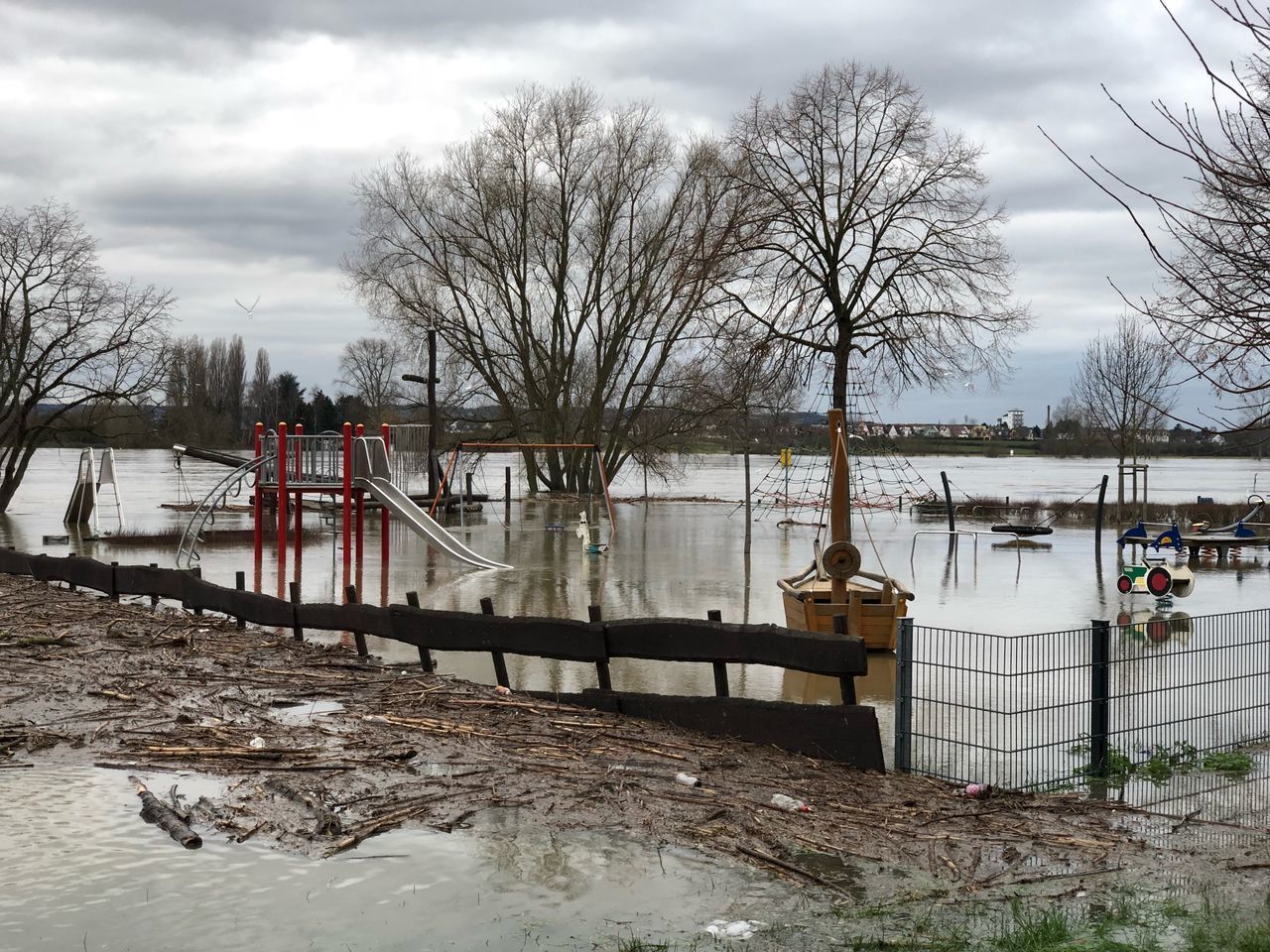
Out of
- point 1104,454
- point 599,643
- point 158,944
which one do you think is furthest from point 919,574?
point 1104,454

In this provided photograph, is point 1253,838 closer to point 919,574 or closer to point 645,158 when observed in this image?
point 919,574

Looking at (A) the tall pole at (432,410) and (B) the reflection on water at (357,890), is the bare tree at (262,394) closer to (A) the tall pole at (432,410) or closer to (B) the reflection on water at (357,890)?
(A) the tall pole at (432,410)

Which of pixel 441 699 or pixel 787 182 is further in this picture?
pixel 787 182

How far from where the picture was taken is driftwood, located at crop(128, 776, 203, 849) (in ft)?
20.9

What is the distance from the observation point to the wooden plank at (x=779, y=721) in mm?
8086

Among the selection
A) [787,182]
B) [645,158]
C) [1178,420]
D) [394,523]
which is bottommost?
[394,523]

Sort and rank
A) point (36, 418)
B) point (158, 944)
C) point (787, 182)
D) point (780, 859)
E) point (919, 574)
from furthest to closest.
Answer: point (36, 418) < point (787, 182) < point (919, 574) < point (780, 859) < point (158, 944)

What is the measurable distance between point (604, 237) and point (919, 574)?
2587 centimetres

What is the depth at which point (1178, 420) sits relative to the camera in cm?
583

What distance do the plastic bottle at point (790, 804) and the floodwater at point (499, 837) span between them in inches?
35.1

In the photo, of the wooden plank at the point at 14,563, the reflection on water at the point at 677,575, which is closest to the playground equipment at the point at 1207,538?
the reflection on water at the point at 677,575

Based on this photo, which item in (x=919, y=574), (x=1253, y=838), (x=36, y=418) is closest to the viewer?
(x=1253, y=838)

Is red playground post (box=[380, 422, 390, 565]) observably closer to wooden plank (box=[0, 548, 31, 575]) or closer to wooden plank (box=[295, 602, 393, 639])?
wooden plank (box=[0, 548, 31, 575])

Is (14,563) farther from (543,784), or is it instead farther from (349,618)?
(543,784)
